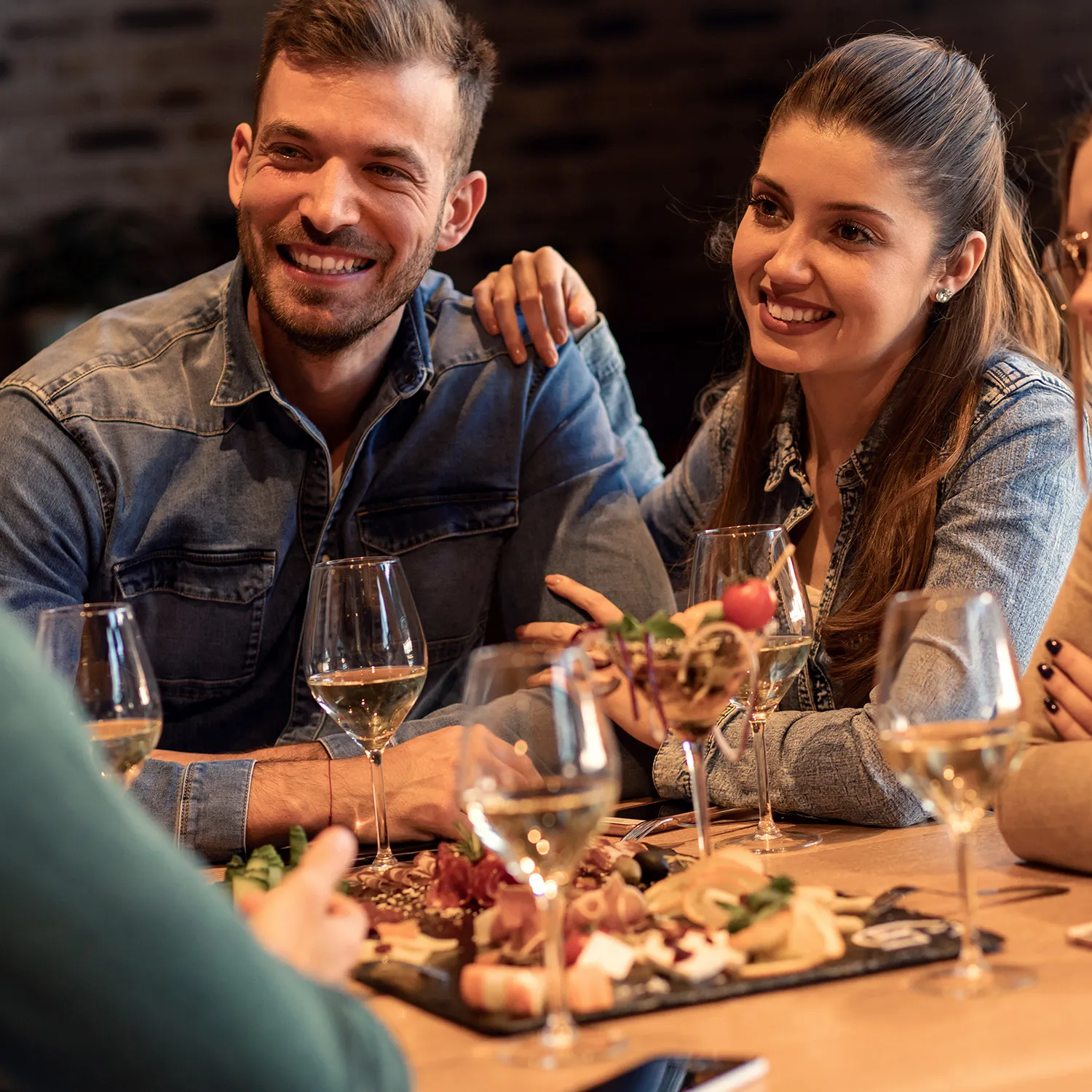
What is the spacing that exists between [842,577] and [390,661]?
2.38 feet

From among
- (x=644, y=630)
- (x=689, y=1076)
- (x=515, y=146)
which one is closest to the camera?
(x=689, y=1076)

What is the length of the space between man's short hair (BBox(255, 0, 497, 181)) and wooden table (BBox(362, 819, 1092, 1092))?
4.77ft

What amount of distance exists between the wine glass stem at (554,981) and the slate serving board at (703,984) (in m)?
0.04

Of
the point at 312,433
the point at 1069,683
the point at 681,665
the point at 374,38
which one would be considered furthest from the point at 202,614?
the point at 1069,683

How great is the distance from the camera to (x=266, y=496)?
2053 millimetres

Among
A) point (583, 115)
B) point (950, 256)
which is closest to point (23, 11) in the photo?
point (583, 115)

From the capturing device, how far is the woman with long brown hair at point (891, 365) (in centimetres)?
170

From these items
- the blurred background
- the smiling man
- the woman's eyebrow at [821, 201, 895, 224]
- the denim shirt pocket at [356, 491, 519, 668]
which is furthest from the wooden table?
the blurred background

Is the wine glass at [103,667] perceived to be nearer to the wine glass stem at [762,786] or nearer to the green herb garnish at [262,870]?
the green herb garnish at [262,870]

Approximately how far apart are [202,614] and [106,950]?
148cm

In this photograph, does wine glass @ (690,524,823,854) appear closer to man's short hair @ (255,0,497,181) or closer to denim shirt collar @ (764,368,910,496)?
denim shirt collar @ (764,368,910,496)

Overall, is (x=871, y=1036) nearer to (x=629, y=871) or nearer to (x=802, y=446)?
(x=629, y=871)

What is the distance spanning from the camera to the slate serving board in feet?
2.93

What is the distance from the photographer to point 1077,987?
89 cm
